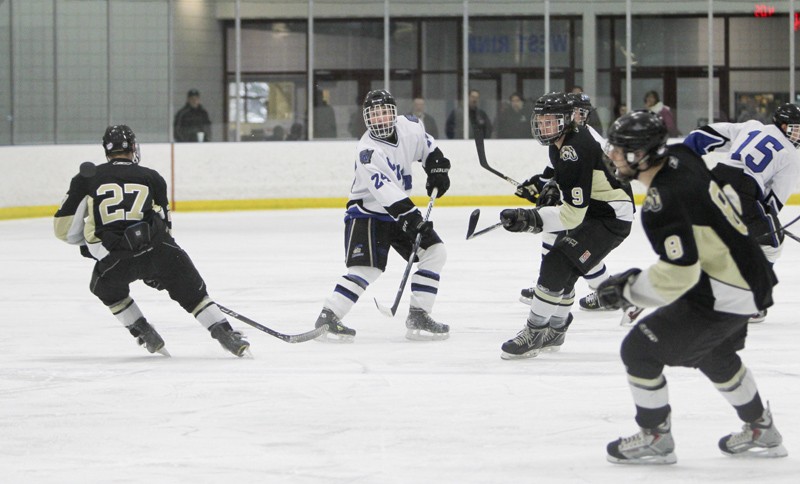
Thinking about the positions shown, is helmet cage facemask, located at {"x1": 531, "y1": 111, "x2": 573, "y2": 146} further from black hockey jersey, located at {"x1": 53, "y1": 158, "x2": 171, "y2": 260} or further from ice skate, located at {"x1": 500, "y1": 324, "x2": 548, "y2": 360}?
black hockey jersey, located at {"x1": 53, "y1": 158, "x2": 171, "y2": 260}

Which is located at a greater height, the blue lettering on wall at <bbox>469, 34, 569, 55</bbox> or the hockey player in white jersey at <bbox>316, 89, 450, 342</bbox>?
the blue lettering on wall at <bbox>469, 34, 569, 55</bbox>

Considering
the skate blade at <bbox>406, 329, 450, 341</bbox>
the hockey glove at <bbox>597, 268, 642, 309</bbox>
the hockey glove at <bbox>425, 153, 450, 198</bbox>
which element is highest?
the hockey glove at <bbox>425, 153, 450, 198</bbox>

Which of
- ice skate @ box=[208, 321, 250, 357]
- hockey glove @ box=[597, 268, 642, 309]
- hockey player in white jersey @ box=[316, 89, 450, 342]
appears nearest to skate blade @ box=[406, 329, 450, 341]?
hockey player in white jersey @ box=[316, 89, 450, 342]

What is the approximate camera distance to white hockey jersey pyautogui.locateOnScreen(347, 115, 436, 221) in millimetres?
5207

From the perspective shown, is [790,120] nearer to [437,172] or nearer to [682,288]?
[437,172]

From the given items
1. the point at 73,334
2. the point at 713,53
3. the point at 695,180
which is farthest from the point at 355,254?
the point at 713,53

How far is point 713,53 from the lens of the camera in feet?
46.0

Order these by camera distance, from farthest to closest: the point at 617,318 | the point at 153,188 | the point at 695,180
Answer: the point at 617,318 < the point at 153,188 < the point at 695,180

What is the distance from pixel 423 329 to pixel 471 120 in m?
8.53

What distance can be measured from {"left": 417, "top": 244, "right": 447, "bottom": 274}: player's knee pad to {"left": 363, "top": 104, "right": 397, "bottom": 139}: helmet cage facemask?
0.50m

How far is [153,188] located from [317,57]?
359 inches

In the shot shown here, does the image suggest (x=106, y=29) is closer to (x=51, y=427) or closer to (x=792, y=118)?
(x=792, y=118)

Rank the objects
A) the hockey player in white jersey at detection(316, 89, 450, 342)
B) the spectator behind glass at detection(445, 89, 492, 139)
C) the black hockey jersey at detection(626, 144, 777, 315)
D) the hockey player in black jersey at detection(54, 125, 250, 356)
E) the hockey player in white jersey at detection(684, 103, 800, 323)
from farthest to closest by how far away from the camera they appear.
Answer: the spectator behind glass at detection(445, 89, 492, 139) < the hockey player in white jersey at detection(684, 103, 800, 323) < the hockey player in white jersey at detection(316, 89, 450, 342) < the hockey player in black jersey at detection(54, 125, 250, 356) < the black hockey jersey at detection(626, 144, 777, 315)

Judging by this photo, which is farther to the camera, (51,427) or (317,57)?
(317,57)
